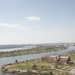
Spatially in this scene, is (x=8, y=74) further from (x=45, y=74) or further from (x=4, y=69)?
(x=45, y=74)

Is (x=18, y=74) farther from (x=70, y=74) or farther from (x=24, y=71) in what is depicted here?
(x=70, y=74)

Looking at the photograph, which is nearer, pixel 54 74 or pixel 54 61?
pixel 54 74

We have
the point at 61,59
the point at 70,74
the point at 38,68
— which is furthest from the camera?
the point at 61,59

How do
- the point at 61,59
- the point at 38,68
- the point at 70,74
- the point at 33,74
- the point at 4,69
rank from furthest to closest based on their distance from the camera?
the point at 61,59 → the point at 4,69 → the point at 38,68 → the point at 33,74 → the point at 70,74

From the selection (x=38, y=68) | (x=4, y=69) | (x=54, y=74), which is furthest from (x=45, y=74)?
(x=4, y=69)

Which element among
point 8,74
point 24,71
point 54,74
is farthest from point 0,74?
point 54,74

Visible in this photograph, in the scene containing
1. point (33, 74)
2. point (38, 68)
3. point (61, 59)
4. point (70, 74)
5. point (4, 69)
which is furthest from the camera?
point (61, 59)

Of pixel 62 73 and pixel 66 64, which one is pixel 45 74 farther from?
pixel 66 64

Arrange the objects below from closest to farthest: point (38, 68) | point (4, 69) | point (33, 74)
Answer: point (33, 74) < point (38, 68) < point (4, 69)

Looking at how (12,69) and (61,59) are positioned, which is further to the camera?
(61,59)
